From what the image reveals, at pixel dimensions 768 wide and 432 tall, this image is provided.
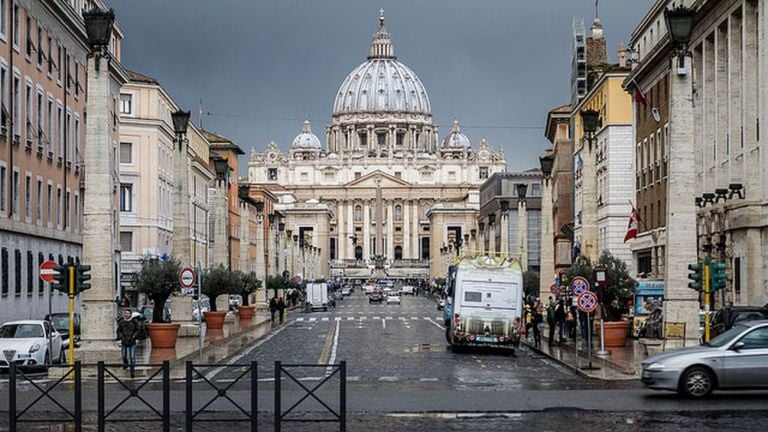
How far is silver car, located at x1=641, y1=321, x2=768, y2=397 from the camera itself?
977 inches

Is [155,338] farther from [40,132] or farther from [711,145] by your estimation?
[711,145]

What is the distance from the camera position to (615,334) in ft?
143

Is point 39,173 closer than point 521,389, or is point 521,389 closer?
point 521,389

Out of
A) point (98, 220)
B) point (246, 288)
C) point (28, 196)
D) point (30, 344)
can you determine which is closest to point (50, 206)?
point (28, 196)

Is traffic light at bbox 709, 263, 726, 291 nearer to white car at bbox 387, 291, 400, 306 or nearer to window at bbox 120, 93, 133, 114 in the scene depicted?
window at bbox 120, 93, 133, 114

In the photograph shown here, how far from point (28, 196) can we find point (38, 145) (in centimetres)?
214

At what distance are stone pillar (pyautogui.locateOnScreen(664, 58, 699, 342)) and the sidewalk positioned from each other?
171 cm

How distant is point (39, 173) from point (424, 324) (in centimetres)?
2518

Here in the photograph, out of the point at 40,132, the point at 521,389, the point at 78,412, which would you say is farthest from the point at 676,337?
the point at 40,132

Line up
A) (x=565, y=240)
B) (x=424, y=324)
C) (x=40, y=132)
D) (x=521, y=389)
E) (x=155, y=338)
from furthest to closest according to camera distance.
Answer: (x=565, y=240), (x=424, y=324), (x=40, y=132), (x=155, y=338), (x=521, y=389)

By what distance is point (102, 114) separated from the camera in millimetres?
33938

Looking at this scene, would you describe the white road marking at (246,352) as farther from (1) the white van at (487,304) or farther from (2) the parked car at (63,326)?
(1) the white van at (487,304)

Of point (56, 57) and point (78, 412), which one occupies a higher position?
point (56, 57)

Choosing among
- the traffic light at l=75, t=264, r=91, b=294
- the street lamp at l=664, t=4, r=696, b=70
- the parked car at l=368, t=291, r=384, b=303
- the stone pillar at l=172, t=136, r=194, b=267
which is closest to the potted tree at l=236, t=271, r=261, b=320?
the stone pillar at l=172, t=136, r=194, b=267
